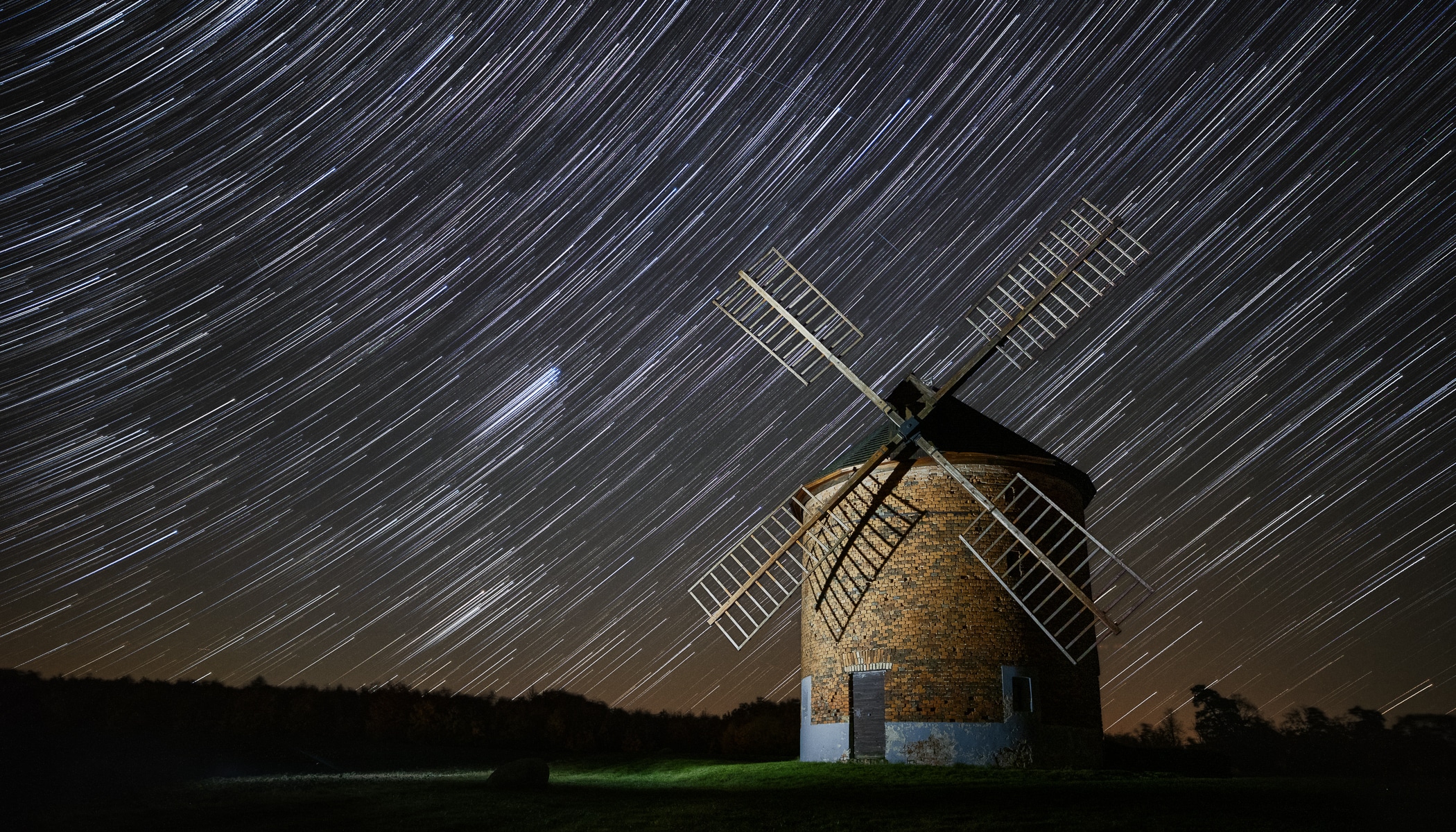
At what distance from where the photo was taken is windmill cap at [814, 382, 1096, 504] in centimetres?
2244

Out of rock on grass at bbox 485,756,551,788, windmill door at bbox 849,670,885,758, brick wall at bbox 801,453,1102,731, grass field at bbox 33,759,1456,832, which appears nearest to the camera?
grass field at bbox 33,759,1456,832

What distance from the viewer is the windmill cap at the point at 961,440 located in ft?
73.6

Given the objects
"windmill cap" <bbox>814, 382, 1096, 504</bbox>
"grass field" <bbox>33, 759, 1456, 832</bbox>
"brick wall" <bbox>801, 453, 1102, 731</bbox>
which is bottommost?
"grass field" <bbox>33, 759, 1456, 832</bbox>

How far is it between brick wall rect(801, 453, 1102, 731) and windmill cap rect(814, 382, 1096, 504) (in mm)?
270

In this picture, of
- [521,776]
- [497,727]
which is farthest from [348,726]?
[521,776]

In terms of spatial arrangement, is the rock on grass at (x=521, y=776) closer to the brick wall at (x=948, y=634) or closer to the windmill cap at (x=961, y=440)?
the brick wall at (x=948, y=634)

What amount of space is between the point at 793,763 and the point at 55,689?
5529 centimetres

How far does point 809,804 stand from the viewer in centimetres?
1446

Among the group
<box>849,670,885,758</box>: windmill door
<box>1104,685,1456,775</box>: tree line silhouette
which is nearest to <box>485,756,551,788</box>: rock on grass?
<box>849,670,885,758</box>: windmill door

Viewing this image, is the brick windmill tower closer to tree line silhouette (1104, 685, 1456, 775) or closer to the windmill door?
the windmill door

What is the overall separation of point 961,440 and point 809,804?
10.9 metres

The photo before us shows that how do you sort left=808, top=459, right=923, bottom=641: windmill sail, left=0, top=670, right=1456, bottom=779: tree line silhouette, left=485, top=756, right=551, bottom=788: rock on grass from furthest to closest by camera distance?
left=0, top=670, right=1456, bottom=779: tree line silhouette < left=808, top=459, right=923, bottom=641: windmill sail < left=485, top=756, right=551, bottom=788: rock on grass

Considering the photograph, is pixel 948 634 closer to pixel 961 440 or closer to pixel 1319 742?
pixel 961 440

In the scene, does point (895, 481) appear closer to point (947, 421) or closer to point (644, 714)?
point (947, 421)
